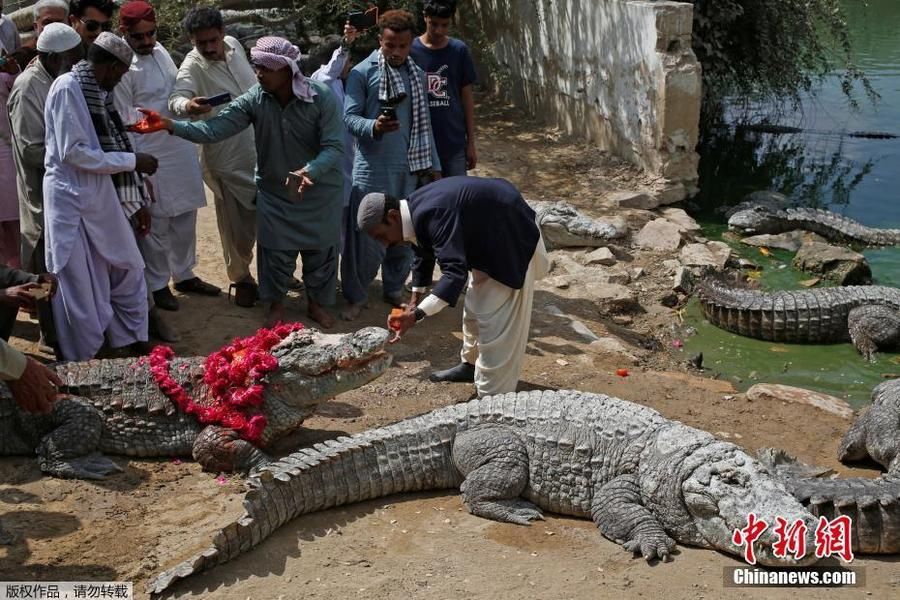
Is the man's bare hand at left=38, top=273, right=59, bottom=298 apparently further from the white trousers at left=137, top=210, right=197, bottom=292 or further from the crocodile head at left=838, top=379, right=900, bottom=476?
the crocodile head at left=838, top=379, right=900, bottom=476

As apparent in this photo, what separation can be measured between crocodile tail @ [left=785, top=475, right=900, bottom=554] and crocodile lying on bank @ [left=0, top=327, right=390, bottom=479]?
2.19m

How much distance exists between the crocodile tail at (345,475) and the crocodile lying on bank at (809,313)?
11.8 ft

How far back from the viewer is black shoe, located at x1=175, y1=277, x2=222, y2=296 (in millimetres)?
7191

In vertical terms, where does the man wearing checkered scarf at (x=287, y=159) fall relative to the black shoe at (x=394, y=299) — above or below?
above

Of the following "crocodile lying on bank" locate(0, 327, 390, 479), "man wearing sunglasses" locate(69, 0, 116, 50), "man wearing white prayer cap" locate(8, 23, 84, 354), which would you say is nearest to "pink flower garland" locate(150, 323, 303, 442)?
"crocodile lying on bank" locate(0, 327, 390, 479)

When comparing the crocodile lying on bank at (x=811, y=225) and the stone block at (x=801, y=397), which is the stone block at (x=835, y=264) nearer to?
the crocodile lying on bank at (x=811, y=225)

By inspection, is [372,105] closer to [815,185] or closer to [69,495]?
[69,495]

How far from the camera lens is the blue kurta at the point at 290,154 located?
611 cm

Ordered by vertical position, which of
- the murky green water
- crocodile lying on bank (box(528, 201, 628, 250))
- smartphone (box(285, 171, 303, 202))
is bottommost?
the murky green water

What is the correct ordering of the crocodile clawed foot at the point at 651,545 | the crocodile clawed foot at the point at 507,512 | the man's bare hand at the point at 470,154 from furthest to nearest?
the man's bare hand at the point at 470,154 → the crocodile clawed foot at the point at 507,512 → the crocodile clawed foot at the point at 651,545

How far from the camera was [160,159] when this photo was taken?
21.6ft

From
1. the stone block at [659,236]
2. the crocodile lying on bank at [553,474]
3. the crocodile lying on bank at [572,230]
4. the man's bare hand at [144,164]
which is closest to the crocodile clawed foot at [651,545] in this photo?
the crocodile lying on bank at [553,474]

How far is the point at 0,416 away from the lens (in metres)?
4.91

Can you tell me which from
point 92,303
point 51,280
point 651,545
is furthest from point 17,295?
point 651,545
